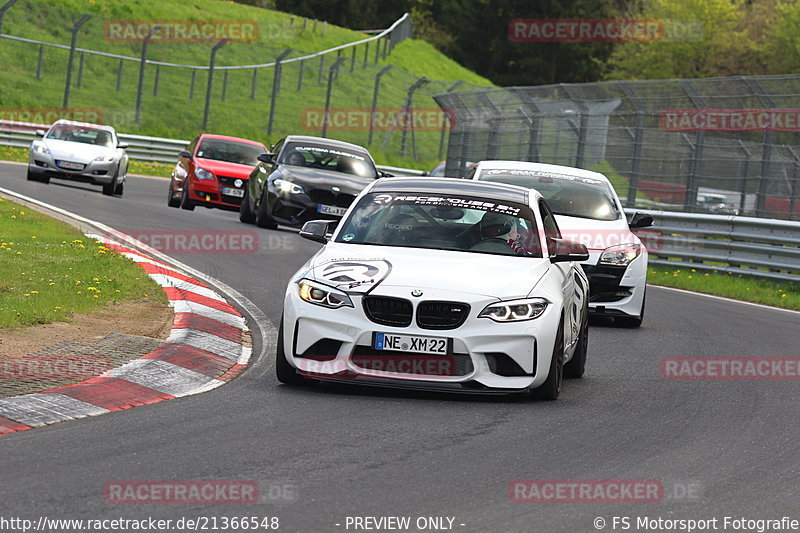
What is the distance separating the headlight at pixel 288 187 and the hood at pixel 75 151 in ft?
21.0

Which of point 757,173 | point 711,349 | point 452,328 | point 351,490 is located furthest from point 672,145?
point 351,490

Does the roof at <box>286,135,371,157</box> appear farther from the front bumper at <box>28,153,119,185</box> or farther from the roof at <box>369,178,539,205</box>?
the roof at <box>369,178,539,205</box>

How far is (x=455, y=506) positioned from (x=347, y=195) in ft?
49.7

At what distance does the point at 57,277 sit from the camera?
1198cm

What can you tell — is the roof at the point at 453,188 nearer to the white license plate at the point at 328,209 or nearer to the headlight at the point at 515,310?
the headlight at the point at 515,310

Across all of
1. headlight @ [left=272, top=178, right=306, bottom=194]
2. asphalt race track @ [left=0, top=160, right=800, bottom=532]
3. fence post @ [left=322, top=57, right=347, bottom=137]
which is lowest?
asphalt race track @ [left=0, top=160, right=800, bottom=532]

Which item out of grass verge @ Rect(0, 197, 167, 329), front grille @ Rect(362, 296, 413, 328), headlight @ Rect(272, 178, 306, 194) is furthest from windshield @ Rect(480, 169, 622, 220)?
front grille @ Rect(362, 296, 413, 328)

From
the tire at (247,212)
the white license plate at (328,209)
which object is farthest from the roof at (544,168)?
the tire at (247,212)

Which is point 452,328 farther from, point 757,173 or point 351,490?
point 757,173

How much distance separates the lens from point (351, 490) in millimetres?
5754

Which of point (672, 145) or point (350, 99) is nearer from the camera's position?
point (672, 145)

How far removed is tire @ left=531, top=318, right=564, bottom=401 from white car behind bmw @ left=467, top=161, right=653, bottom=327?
4795mm

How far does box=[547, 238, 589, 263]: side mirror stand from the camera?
30.4ft

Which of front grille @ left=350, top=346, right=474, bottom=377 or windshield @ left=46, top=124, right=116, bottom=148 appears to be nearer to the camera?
front grille @ left=350, top=346, right=474, bottom=377
